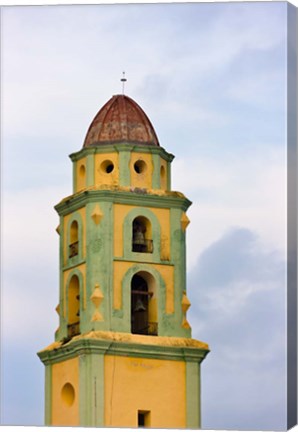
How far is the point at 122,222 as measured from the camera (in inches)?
3957

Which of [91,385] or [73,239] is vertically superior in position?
[73,239]

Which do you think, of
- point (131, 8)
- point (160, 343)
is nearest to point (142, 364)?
point (160, 343)

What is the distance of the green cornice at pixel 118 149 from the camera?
101 m

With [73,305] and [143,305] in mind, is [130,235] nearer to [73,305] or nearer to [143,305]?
[143,305]

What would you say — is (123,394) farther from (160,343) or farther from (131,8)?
(131,8)

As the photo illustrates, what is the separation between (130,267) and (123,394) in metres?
2.83

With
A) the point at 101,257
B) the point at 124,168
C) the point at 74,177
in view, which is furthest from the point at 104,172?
the point at 101,257

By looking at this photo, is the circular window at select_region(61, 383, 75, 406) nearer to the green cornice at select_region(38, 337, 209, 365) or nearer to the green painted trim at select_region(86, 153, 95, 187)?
the green cornice at select_region(38, 337, 209, 365)

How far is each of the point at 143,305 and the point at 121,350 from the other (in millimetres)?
1559

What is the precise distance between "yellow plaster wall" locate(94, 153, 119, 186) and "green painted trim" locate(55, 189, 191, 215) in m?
0.40

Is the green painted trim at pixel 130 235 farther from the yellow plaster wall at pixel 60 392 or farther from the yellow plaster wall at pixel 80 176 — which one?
the yellow plaster wall at pixel 60 392

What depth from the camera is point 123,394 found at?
99.2 meters

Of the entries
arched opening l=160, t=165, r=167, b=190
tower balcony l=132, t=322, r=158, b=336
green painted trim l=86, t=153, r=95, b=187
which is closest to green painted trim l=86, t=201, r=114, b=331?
green painted trim l=86, t=153, r=95, b=187

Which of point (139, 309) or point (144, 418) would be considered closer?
point (144, 418)
